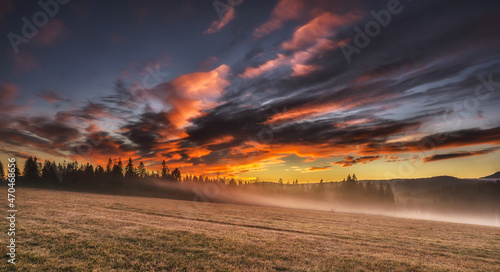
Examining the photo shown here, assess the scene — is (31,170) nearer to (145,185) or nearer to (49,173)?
(49,173)

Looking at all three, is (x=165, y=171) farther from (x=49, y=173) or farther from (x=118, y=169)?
(x=49, y=173)

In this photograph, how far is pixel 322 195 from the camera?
19538 centimetres

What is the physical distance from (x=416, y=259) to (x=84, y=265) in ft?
72.2

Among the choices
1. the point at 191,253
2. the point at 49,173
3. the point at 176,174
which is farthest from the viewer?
the point at 176,174

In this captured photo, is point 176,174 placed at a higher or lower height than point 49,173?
lower

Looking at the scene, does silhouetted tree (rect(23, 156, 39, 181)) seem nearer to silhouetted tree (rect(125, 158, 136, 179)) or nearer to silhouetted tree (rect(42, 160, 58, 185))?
silhouetted tree (rect(42, 160, 58, 185))

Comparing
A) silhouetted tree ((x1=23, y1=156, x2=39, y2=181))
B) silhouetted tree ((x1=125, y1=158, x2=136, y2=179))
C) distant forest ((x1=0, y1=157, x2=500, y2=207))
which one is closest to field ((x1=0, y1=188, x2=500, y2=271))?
distant forest ((x1=0, y1=157, x2=500, y2=207))

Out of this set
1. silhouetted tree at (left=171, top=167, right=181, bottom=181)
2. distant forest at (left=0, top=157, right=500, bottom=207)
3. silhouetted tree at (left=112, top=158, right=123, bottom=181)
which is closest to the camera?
distant forest at (left=0, top=157, right=500, bottom=207)

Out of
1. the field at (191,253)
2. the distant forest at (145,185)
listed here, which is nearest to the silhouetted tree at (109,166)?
the distant forest at (145,185)

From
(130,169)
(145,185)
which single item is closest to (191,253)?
(145,185)

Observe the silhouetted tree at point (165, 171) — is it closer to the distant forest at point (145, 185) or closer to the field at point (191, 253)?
the distant forest at point (145, 185)

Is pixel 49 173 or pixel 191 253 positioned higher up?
pixel 191 253

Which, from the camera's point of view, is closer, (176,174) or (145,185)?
(145,185)

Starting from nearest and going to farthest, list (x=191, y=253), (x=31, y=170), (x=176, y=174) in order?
(x=191, y=253) → (x=31, y=170) → (x=176, y=174)
